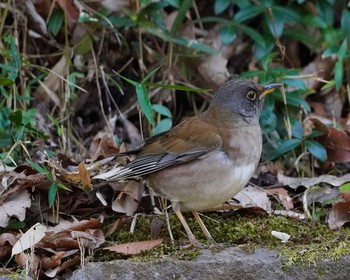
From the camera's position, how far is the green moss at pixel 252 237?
4043 millimetres

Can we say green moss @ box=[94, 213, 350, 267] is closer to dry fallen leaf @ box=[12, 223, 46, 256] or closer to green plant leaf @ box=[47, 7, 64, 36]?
dry fallen leaf @ box=[12, 223, 46, 256]

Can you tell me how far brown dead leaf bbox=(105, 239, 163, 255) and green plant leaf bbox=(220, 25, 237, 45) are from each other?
2.43 metres

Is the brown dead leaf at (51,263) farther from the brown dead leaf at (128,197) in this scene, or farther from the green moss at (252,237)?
the brown dead leaf at (128,197)

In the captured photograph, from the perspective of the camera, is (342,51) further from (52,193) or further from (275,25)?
(52,193)

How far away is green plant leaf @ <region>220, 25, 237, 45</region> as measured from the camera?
629cm

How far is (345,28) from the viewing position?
255 inches

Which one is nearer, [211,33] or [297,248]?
[297,248]

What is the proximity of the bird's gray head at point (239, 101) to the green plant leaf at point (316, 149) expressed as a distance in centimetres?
114

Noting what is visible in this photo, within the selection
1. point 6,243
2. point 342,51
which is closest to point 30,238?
point 6,243

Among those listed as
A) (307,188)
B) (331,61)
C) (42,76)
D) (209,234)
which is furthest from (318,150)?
(42,76)

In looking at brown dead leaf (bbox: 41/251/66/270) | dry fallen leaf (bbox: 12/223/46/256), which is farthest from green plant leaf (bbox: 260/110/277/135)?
brown dead leaf (bbox: 41/251/66/270)

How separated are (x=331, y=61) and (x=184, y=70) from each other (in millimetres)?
1233

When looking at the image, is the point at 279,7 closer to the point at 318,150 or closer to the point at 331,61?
the point at 331,61

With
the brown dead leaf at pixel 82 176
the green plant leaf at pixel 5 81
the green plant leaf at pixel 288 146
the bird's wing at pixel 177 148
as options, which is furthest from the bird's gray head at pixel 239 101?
the green plant leaf at pixel 5 81
